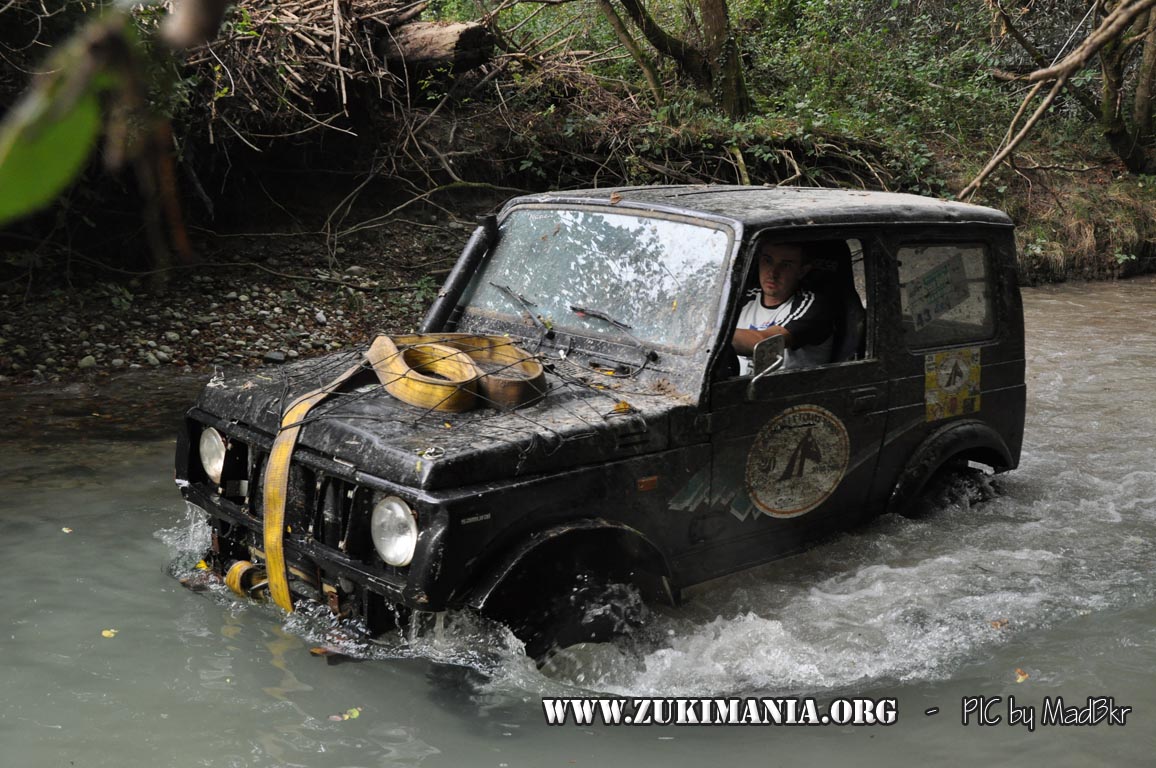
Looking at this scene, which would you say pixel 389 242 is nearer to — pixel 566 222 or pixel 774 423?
pixel 566 222

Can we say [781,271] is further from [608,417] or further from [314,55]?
[314,55]

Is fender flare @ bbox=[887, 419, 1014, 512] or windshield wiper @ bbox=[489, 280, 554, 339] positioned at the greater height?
windshield wiper @ bbox=[489, 280, 554, 339]

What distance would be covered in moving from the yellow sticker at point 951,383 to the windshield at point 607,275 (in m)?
1.24

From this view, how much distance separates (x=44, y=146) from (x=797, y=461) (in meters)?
3.97

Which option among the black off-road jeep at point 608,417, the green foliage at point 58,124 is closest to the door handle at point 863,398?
the black off-road jeep at point 608,417

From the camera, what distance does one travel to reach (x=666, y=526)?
394 cm

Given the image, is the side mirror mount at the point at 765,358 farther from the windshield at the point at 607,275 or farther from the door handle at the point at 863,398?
the door handle at the point at 863,398

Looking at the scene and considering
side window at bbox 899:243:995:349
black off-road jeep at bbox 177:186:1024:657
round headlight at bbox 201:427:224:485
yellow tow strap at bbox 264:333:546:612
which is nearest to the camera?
black off-road jeep at bbox 177:186:1024:657

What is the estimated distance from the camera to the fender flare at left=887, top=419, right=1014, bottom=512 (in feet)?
15.8

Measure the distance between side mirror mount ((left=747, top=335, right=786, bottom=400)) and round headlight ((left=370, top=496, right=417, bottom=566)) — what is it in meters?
1.38


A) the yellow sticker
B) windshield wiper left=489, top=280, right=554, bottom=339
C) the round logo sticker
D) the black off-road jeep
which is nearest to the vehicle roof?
the black off-road jeep

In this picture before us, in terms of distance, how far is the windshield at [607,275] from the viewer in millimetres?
4168

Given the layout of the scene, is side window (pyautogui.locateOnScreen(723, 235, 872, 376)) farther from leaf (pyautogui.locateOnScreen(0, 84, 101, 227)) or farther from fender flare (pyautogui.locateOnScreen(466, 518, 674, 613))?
leaf (pyautogui.locateOnScreen(0, 84, 101, 227))

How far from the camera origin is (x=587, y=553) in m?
3.68
